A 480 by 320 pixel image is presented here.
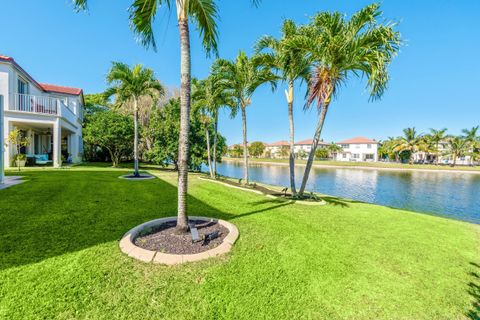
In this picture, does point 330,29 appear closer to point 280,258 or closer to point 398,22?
point 398,22

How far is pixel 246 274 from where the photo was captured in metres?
2.95

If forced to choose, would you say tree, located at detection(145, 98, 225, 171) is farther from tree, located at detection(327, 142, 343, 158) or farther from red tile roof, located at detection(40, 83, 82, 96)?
tree, located at detection(327, 142, 343, 158)

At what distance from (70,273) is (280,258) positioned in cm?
291

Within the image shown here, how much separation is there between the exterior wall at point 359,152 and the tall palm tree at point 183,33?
80039mm

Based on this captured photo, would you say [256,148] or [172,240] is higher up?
[256,148]

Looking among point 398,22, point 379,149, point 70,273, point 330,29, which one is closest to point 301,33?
point 330,29

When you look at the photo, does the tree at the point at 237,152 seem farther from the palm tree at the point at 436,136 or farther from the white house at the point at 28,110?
the white house at the point at 28,110

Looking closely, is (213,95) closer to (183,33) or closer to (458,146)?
(183,33)

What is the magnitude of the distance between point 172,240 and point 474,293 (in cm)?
→ 456

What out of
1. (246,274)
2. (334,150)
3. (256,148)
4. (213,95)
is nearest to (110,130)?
(213,95)

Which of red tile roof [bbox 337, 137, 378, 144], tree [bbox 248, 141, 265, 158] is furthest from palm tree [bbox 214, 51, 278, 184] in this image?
tree [bbox 248, 141, 265, 158]

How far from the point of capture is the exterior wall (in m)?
71.3

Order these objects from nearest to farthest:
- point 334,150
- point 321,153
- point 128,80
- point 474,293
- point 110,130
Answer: point 474,293 < point 128,80 < point 110,130 < point 321,153 < point 334,150

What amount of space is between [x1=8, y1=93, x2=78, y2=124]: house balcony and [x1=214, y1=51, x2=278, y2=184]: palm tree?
11.8 m
